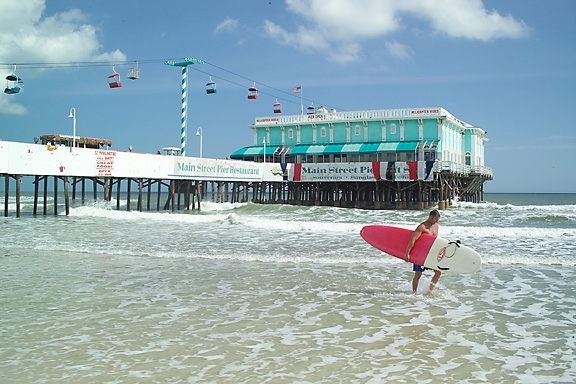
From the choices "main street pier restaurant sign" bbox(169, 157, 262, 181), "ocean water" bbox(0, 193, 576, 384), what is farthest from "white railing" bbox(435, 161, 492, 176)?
"ocean water" bbox(0, 193, 576, 384)

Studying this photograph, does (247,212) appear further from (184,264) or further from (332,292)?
(332,292)

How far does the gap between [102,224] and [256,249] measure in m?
10.2

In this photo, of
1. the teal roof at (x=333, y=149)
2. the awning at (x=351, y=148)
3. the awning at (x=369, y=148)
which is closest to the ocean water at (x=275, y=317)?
the teal roof at (x=333, y=149)

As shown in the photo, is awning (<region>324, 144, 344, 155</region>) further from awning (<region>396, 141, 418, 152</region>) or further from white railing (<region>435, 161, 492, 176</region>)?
white railing (<region>435, 161, 492, 176</region>)

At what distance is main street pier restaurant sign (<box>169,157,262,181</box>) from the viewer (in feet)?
110

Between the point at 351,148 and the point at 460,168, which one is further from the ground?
the point at 351,148

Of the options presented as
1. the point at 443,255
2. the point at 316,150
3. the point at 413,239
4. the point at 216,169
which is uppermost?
the point at 316,150

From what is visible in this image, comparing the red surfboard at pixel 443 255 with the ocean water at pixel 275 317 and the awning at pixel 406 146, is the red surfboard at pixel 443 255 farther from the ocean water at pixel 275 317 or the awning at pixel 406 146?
the awning at pixel 406 146

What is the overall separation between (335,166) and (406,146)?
610 centimetres

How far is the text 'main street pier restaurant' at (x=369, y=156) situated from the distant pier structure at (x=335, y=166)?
0.26 ft

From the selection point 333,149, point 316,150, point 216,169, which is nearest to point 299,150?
point 316,150

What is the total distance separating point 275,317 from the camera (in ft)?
23.9

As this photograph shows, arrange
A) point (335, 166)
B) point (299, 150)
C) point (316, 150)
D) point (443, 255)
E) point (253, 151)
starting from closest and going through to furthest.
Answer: point (443, 255)
point (335, 166)
point (316, 150)
point (299, 150)
point (253, 151)

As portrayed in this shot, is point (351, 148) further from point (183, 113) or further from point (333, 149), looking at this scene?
point (183, 113)
